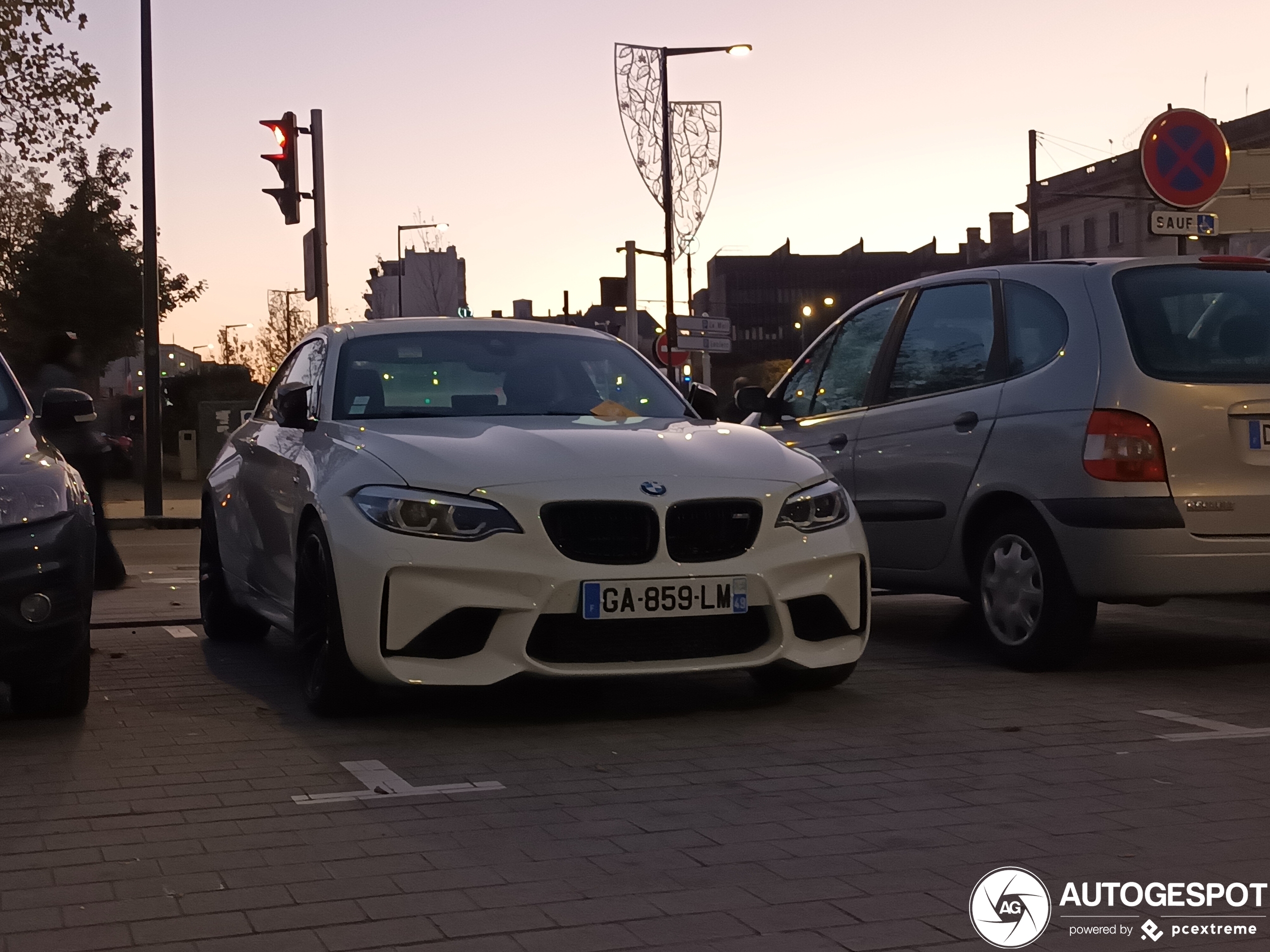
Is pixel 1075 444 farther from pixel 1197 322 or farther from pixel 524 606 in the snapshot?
pixel 524 606

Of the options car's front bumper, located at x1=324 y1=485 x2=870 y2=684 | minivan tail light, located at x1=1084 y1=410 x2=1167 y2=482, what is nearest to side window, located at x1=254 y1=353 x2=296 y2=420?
car's front bumper, located at x1=324 y1=485 x2=870 y2=684

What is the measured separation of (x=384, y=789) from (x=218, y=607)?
403 centimetres

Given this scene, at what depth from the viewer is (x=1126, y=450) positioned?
7023 mm

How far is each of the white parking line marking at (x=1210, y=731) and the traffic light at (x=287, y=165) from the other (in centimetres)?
1358

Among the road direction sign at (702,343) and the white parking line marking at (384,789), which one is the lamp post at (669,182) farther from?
the white parking line marking at (384,789)

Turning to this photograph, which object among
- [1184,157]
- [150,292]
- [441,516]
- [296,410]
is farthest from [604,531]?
[150,292]

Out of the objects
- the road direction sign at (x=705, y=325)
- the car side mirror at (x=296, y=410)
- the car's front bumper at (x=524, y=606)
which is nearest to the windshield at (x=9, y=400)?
the car side mirror at (x=296, y=410)

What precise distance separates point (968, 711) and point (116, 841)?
3215mm

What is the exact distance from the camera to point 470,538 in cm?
603

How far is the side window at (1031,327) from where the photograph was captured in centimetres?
746

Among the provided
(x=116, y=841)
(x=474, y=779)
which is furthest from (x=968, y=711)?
(x=116, y=841)

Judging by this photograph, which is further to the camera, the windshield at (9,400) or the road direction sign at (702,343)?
the road direction sign at (702,343)

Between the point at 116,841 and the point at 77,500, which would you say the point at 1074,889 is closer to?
the point at 116,841

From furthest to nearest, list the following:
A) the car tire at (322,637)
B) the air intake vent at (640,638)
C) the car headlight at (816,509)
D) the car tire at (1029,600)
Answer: the car tire at (1029,600) < the car headlight at (816,509) < the car tire at (322,637) < the air intake vent at (640,638)
